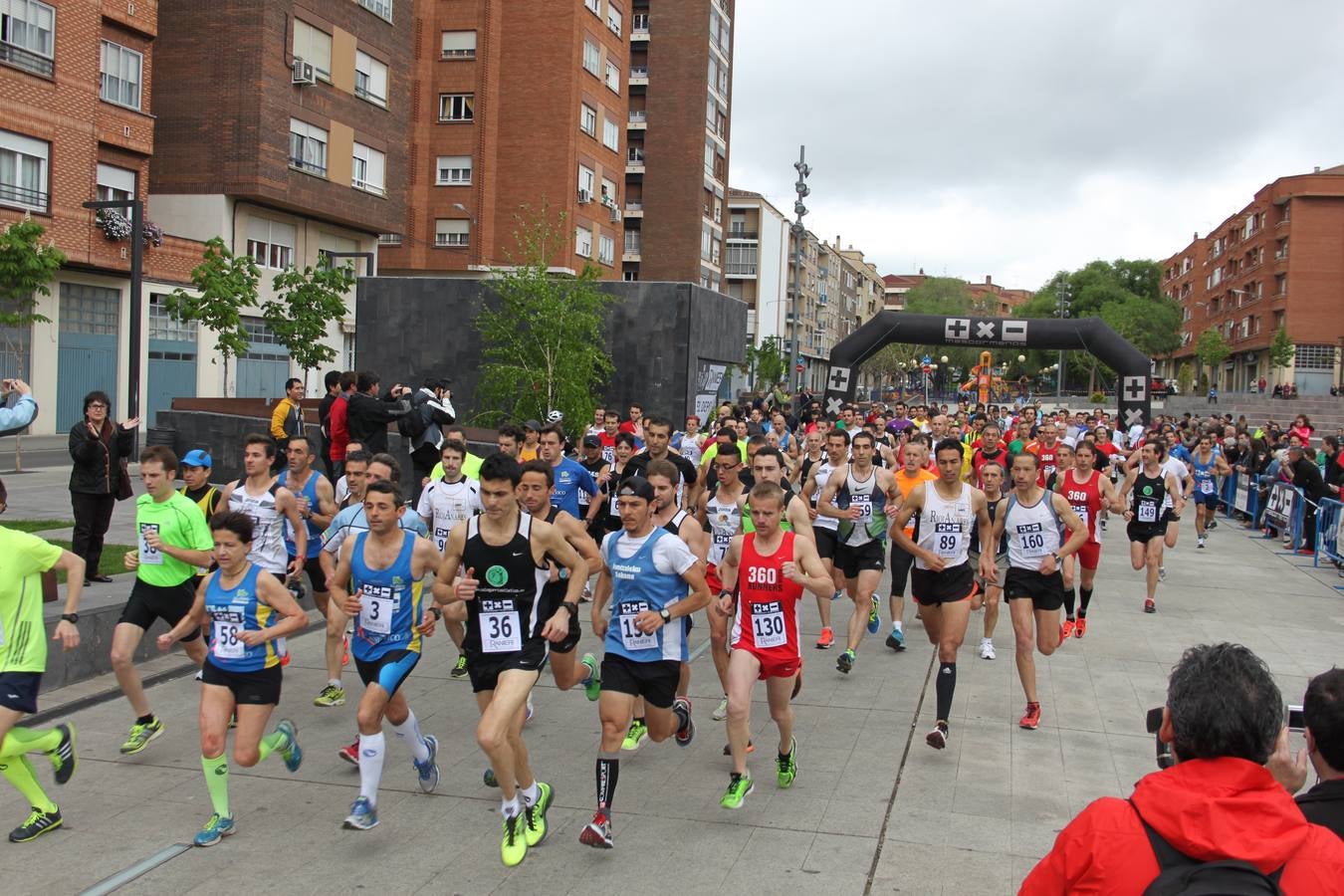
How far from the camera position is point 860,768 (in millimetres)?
6965

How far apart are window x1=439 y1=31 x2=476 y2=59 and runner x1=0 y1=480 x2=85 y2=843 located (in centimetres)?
4315

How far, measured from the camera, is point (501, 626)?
5711mm

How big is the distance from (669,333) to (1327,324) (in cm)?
6596

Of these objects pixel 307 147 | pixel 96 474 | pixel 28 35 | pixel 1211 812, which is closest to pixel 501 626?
pixel 1211 812

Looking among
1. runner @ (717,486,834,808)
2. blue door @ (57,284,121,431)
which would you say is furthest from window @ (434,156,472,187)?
runner @ (717,486,834,808)

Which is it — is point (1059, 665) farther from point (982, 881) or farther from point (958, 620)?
point (982, 881)

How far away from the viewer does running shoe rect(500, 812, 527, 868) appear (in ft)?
17.6

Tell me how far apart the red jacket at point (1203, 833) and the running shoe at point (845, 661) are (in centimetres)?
700

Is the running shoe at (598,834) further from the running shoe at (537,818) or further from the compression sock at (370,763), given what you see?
the compression sock at (370,763)

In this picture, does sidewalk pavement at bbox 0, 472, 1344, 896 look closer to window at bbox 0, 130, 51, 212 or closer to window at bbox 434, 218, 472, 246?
window at bbox 0, 130, 51, 212

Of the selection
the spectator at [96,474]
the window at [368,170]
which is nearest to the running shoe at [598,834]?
the spectator at [96,474]

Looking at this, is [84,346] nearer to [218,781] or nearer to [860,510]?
[860,510]

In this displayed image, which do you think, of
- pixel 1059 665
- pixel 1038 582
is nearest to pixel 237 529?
pixel 1038 582

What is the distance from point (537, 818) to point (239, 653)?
1.73 metres
